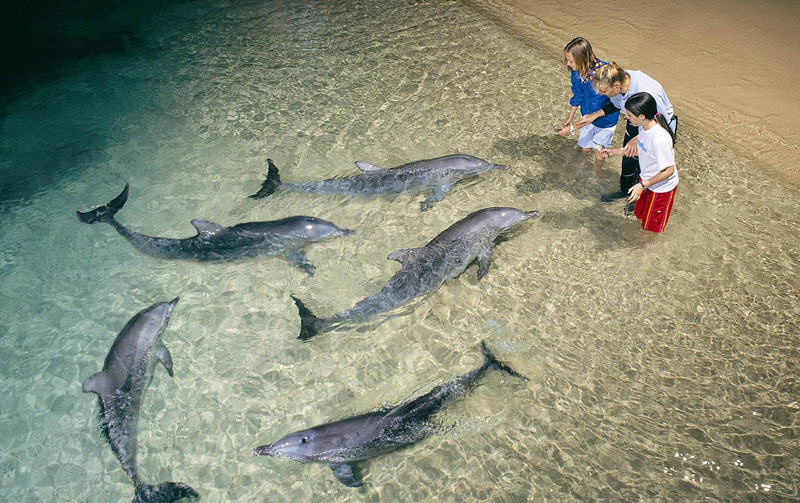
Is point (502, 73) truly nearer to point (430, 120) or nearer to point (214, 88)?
point (430, 120)

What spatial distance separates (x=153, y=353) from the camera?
217 inches

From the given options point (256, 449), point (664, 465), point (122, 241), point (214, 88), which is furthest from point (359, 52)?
point (664, 465)

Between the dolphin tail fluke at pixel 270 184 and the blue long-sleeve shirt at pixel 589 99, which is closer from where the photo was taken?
the blue long-sleeve shirt at pixel 589 99

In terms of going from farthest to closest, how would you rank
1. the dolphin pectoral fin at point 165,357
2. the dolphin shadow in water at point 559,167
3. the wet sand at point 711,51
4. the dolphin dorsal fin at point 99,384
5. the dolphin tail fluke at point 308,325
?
the wet sand at point 711,51 < the dolphin shadow in water at point 559,167 < the dolphin tail fluke at point 308,325 < the dolphin pectoral fin at point 165,357 < the dolphin dorsal fin at point 99,384

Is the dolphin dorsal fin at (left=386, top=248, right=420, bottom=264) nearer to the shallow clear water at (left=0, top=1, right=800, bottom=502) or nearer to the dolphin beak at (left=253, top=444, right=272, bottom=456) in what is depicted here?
the shallow clear water at (left=0, top=1, right=800, bottom=502)

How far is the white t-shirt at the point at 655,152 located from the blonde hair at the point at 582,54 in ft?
3.88

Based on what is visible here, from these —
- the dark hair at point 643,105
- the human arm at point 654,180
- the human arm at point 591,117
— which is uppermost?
the dark hair at point 643,105

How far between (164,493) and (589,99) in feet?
22.3

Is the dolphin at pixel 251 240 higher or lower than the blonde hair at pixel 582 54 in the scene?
lower

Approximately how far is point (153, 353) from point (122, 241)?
7.88 feet

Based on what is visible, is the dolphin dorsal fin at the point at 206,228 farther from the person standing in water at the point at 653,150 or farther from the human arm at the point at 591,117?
the person standing in water at the point at 653,150

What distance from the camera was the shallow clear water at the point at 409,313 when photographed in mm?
4613

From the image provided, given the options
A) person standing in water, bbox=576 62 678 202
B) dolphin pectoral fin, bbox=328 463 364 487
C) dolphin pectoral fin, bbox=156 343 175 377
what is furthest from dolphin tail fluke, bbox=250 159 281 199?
person standing in water, bbox=576 62 678 202

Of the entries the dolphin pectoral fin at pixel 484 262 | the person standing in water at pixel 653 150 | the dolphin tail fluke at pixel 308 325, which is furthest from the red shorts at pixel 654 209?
the dolphin tail fluke at pixel 308 325
